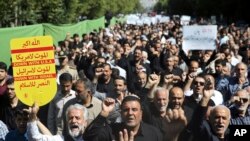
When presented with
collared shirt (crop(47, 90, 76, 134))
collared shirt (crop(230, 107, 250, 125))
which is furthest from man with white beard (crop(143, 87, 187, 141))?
collared shirt (crop(47, 90, 76, 134))

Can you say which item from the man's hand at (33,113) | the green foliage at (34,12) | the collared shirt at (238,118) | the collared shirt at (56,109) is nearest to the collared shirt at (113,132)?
the man's hand at (33,113)

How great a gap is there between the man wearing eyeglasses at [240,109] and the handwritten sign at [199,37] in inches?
299

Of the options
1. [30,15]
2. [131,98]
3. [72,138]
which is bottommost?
[72,138]

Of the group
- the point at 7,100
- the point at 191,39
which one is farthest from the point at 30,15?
the point at 7,100

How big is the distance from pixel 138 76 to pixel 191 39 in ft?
21.4

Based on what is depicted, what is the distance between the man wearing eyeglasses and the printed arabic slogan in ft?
7.47

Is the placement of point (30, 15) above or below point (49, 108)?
above

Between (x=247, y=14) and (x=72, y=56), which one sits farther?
(x=247, y=14)

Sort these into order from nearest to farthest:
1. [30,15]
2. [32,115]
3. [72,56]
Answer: [32,115] → [72,56] → [30,15]

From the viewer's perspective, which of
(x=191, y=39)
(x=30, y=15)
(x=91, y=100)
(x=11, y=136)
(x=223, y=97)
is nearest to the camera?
(x=11, y=136)

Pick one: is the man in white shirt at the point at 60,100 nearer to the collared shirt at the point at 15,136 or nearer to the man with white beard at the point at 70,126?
the collared shirt at the point at 15,136

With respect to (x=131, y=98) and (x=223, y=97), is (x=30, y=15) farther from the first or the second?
(x=131, y=98)

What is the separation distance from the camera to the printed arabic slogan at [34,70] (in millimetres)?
6391

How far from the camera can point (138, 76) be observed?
31.6 feet
